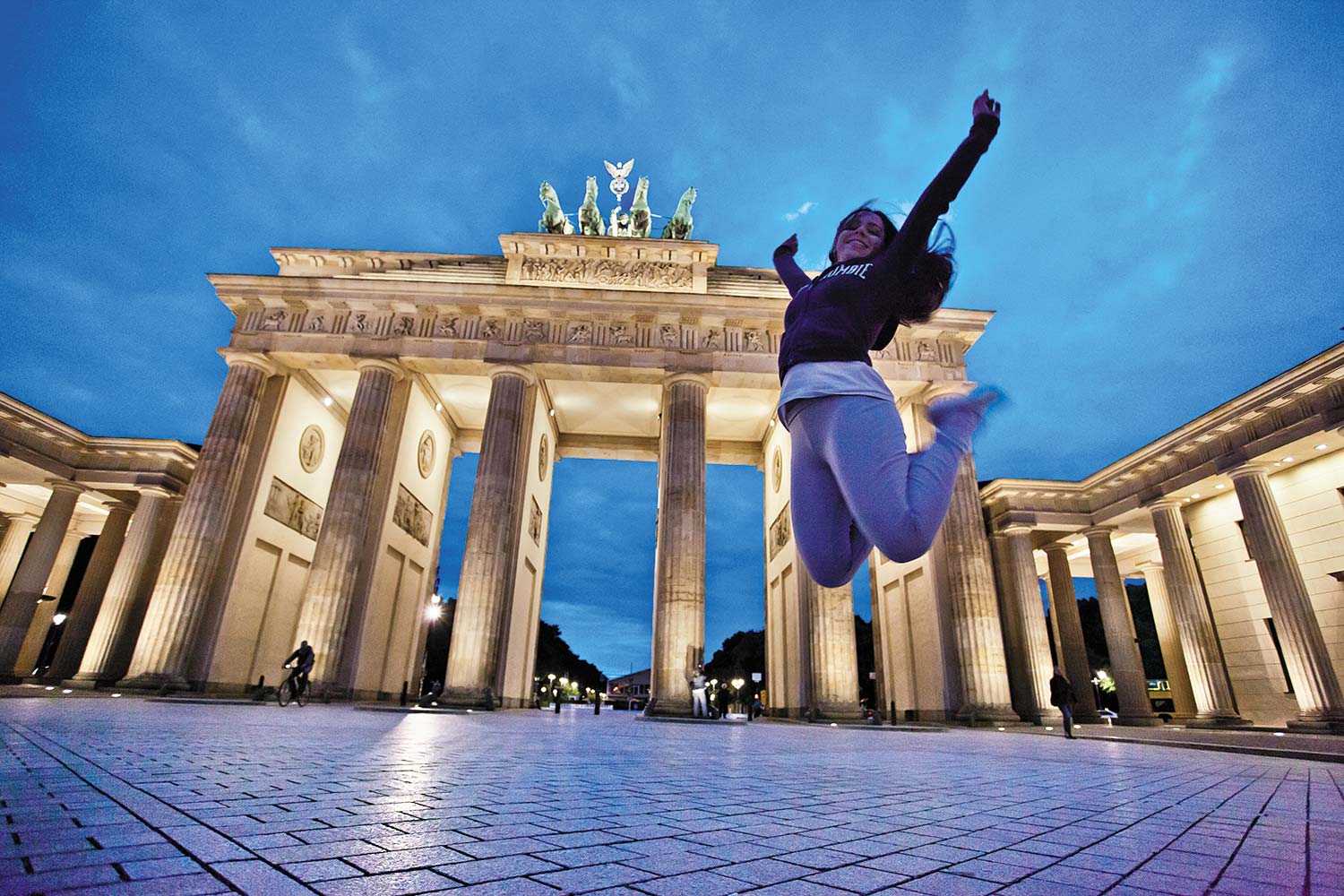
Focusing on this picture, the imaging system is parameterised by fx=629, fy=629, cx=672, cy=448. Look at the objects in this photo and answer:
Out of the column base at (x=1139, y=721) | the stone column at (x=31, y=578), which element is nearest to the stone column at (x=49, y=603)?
the stone column at (x=31, y=578)

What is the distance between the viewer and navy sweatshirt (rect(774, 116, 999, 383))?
9.95 feet

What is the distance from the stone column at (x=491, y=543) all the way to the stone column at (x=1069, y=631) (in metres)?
22.0

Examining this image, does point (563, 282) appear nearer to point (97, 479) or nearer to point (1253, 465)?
point (97, 479)

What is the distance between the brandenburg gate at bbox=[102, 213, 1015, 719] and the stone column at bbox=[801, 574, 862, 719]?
2.4 inches

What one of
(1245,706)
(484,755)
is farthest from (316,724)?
(1245,706)

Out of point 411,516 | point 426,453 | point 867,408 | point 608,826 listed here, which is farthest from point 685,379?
point 608,826

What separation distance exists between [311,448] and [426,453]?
3932 mm

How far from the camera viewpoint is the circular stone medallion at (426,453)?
23.5m

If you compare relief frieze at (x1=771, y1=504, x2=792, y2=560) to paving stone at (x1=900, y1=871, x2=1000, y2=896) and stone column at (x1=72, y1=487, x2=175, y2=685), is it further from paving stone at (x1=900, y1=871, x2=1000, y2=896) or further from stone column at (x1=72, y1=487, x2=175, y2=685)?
paving stone at (x1=900, y1=871, x2=1000, y2=896)

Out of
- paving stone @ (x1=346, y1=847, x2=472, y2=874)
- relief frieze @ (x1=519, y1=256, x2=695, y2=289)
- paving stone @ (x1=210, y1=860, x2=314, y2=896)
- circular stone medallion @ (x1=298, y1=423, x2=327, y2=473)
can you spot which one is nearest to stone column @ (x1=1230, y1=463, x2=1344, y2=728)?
relief frieze @ (x1=519, y1=256, x2=695, y2=289)

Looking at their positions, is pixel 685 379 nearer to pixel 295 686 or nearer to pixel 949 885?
pixel 295 686

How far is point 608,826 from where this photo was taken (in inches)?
96.9

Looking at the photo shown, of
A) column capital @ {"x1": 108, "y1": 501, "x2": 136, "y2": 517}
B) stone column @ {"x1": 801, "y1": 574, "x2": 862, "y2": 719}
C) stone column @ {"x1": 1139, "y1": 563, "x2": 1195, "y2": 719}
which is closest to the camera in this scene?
stone column @ {"x1": 801, "y1": 574, "x2": 862, "y2": 719}

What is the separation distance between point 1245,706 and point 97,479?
44.3 m
